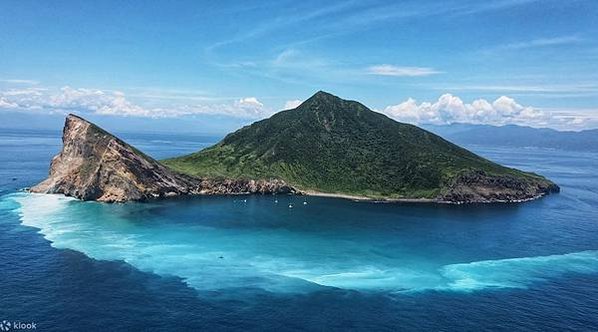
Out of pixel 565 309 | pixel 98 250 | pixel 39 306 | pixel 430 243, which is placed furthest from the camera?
pixel 430 243

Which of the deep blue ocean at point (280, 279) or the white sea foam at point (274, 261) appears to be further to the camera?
the white sea foam at point (274, 261)

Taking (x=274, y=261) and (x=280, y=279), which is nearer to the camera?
(x=280, y=279)

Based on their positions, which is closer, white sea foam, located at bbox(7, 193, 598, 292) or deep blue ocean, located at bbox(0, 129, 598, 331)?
deep blue ocean, located at bbox(0, 129, 598, 331)

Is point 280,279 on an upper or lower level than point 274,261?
lower

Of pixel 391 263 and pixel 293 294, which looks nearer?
pixel 293 294

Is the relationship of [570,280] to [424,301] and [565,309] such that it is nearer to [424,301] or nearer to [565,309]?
[565,309]

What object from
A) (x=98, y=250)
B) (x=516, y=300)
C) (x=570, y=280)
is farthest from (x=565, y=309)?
(x=98, y=250)

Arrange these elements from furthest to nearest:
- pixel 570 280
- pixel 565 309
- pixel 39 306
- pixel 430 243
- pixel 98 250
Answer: pixel 430 243, pixel 98 250, pixel 570 280, pixel 565 309, pixel 39 306
